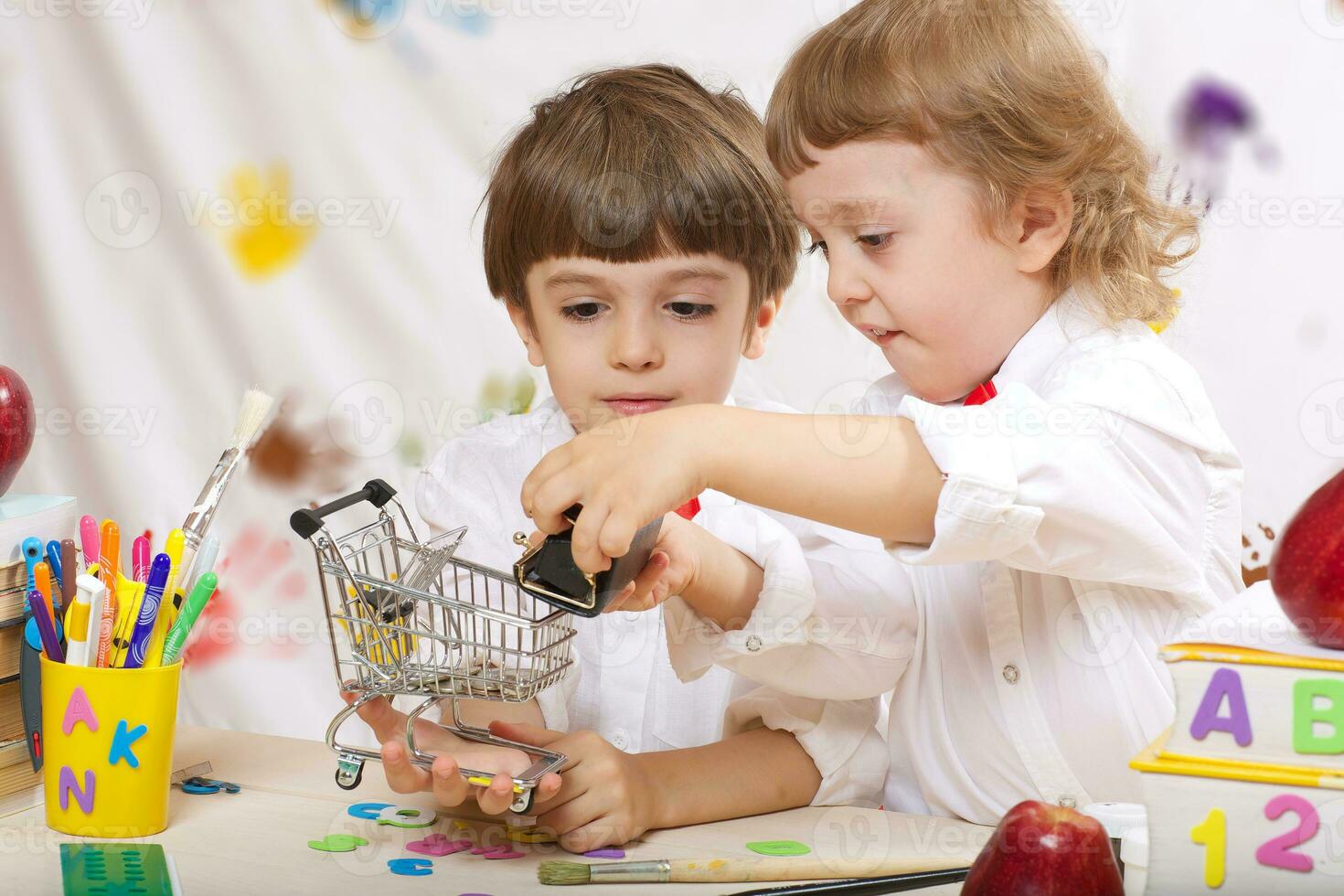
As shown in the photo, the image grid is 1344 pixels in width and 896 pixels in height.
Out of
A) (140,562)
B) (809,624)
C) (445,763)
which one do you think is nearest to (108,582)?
(140,562)

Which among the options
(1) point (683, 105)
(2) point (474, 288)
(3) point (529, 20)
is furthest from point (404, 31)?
(1) point (683, 105)

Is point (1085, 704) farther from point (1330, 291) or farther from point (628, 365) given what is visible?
point (1330, 291)

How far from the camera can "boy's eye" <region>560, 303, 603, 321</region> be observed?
3.71 feet

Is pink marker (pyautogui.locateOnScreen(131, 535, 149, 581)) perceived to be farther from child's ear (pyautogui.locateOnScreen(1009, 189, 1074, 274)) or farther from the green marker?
child's ear (pyautogui.locateOnScreen(1009, 189, 1074, 274))

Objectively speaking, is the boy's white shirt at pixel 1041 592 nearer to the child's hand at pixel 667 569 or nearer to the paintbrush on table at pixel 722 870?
the child's hand at pixel 667 569

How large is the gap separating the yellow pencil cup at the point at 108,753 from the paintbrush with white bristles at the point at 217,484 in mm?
100

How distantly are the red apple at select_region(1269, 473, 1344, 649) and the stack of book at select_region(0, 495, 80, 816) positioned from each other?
0.79 meters

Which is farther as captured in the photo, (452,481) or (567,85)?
(567,85)

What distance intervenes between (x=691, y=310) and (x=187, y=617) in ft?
1.62

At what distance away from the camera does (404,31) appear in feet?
5.67

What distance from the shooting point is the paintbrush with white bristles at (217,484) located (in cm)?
92

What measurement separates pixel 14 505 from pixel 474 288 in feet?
2.77

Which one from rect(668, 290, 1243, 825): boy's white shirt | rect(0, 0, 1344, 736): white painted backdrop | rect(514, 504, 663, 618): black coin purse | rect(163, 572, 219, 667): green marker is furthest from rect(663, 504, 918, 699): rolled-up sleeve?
rect(0, 0, 1344, 736): white painted backdrop

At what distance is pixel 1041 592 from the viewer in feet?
3.13
